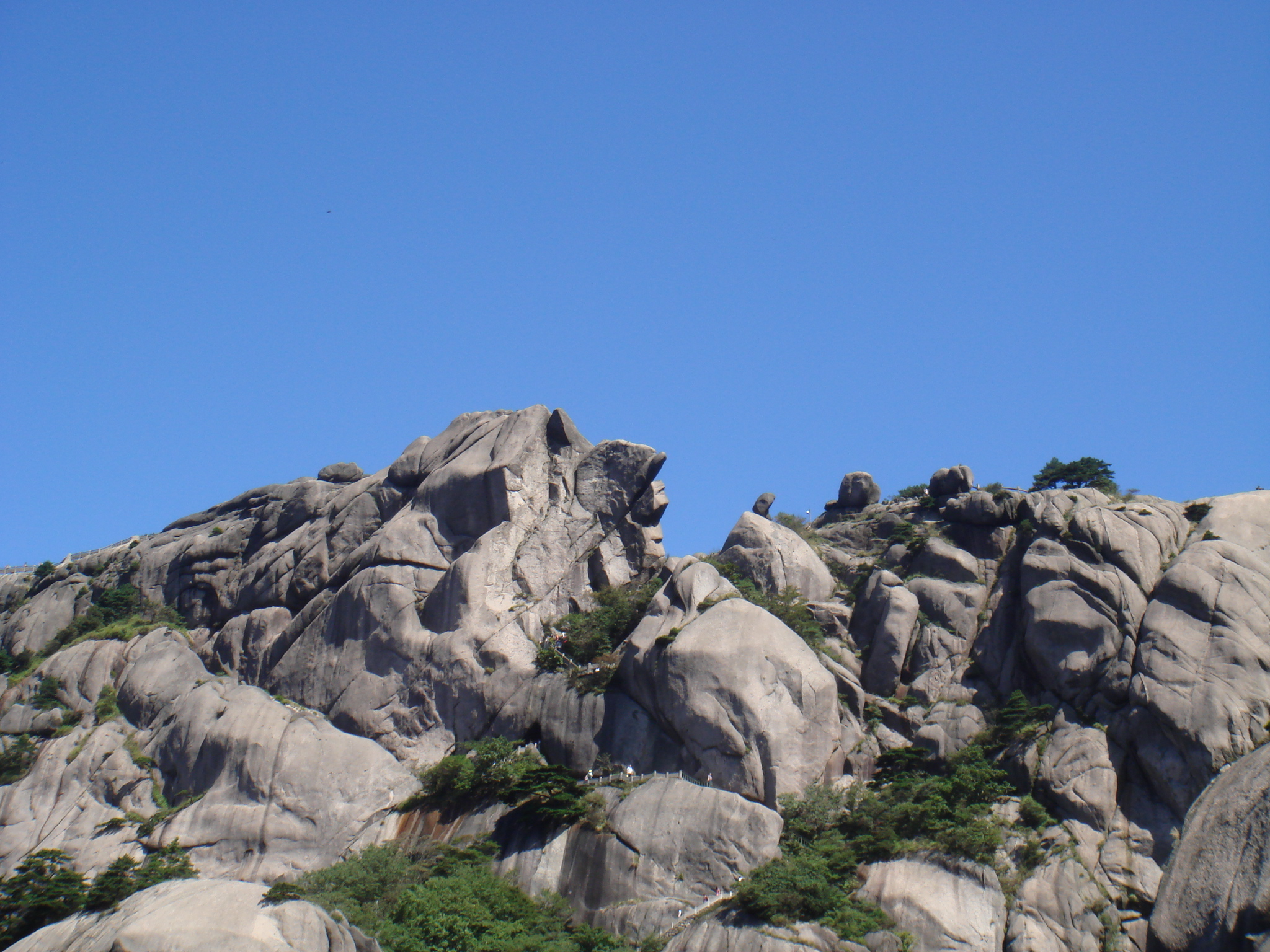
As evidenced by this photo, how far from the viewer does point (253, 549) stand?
60.0 metres

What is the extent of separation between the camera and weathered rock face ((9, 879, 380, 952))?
28.9m

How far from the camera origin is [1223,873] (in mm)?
20344

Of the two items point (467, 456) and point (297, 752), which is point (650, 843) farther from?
point (467, 456)

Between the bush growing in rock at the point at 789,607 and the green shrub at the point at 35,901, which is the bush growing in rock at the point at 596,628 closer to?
the bush growing in rock at the point at 789,607

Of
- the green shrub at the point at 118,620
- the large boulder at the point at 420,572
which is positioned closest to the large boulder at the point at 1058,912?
the large boulder at the point at 420,572

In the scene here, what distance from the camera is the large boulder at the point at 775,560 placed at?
5331 centimetres

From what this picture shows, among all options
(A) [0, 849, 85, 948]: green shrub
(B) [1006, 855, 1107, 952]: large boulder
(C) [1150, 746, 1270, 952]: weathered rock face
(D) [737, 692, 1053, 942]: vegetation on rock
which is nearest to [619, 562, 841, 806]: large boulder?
(D) [737, 692, 1053, 942]: vegetation on rock

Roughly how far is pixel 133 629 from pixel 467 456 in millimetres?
18265

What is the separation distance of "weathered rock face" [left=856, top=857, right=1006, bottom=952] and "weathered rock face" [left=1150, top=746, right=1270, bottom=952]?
1392 centimetres

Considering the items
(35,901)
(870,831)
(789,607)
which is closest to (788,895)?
(870,831)

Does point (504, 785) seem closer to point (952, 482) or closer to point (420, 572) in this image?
point (420, 572)

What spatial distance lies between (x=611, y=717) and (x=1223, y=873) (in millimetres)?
27335

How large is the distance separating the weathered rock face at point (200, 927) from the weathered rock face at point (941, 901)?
16.3m

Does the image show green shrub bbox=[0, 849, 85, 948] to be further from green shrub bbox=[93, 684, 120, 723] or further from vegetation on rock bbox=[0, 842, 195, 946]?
green shrub bbox=[93, 684, 120, 723]
